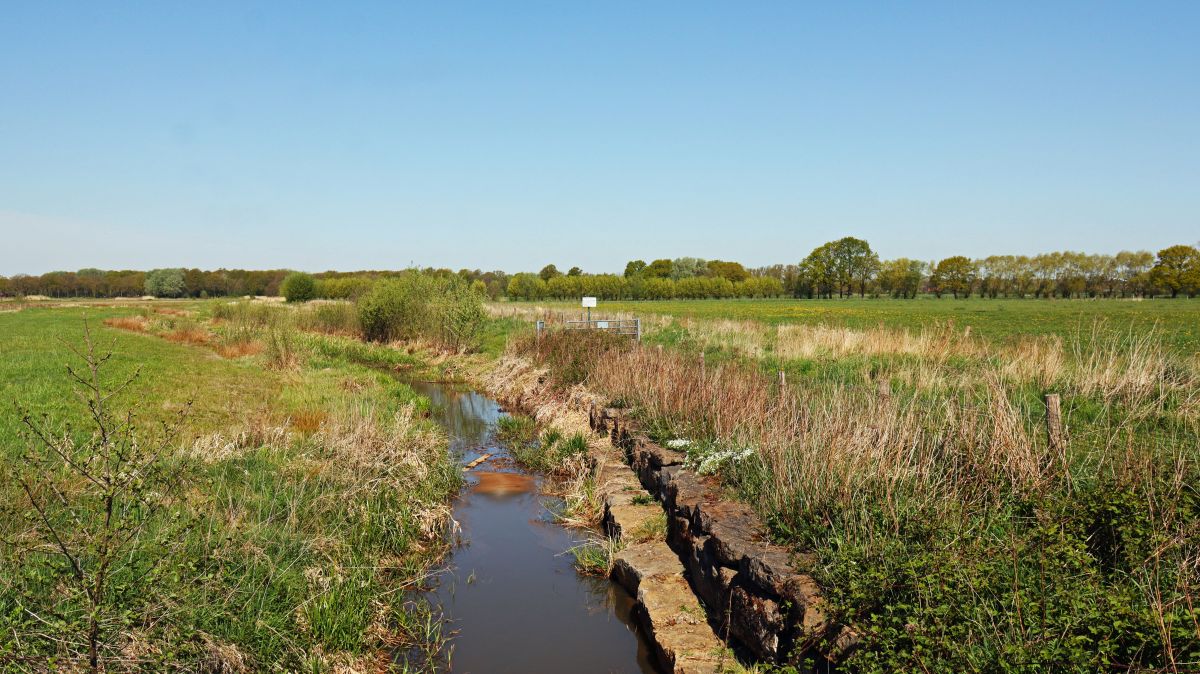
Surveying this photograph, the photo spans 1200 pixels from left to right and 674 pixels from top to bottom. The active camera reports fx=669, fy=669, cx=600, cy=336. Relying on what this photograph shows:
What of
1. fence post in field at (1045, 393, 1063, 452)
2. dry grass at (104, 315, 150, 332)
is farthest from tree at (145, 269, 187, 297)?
fence post in field at (1045, 393, 1063, 452)

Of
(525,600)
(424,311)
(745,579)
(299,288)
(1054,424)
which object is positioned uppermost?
(299,288)

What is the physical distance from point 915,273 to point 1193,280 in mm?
32381

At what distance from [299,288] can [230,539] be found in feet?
231

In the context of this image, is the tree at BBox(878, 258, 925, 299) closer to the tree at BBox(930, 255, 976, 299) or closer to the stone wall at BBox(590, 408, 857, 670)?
the tree at BBox(930, 255, 976, 299)

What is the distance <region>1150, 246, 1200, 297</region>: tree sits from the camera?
275 ft

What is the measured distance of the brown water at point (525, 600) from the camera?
19.6 ft

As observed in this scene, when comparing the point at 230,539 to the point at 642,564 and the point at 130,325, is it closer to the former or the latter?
the point at 642,564

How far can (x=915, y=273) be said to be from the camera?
4082 inches

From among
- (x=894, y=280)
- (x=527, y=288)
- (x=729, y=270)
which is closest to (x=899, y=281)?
(x=894, y=280)

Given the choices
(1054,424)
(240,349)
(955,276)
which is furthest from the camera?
(955,276)

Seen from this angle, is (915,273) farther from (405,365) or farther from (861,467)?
(861,467)

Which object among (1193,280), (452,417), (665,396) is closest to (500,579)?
(665,396)

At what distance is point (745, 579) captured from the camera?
544 cm

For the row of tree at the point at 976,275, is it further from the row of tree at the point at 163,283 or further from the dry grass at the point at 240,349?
the dry grass at the point at 240,349
